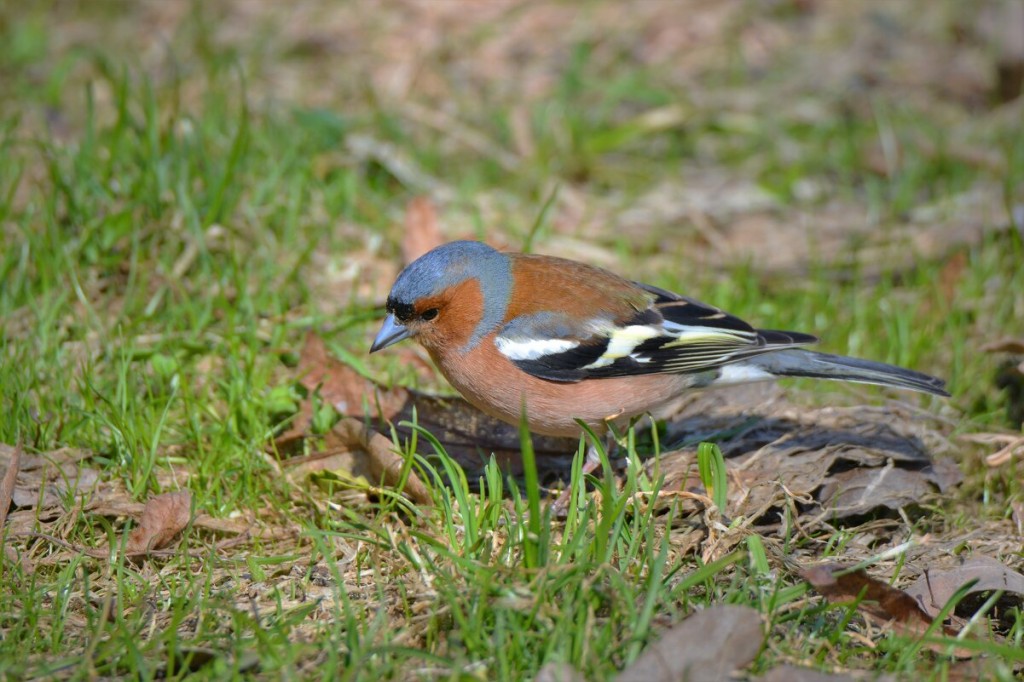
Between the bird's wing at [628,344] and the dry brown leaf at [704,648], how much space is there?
4.14 ft

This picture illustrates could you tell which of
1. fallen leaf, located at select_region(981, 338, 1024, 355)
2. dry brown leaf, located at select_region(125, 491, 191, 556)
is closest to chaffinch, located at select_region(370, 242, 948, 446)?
fallen leaf, located at select_region(981, 338, 1024, 355)

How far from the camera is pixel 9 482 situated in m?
3.50

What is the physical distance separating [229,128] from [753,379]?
140 inches

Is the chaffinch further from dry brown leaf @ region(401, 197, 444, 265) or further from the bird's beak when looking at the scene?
dry brown leaf @ region(401, 197, 444, 265)

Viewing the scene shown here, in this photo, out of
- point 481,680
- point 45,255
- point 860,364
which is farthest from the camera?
point 45,255

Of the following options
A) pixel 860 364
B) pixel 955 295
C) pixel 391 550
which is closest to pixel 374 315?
pixel 391 550

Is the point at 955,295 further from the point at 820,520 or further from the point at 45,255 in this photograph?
the point at 45,255

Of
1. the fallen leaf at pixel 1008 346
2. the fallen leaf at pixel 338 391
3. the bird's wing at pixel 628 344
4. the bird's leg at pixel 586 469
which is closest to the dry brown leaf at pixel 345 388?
the fallen leaf at pixel 338 391

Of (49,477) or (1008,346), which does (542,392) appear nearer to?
(49,477)

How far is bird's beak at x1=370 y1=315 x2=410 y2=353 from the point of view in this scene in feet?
12.7

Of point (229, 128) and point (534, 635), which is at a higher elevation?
point (229, 128)

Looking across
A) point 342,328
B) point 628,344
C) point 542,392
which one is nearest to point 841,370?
point 628,344

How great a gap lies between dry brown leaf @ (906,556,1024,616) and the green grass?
152 millimetres

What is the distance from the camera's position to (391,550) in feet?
10.7
